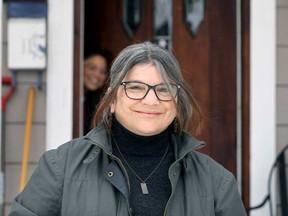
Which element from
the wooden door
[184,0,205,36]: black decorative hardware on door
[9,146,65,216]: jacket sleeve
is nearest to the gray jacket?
[9,146,65,216]: jacket sleeve

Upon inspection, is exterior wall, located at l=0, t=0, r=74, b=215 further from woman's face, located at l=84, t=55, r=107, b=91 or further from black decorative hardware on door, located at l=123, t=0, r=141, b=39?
black decorative hardware on door, located at l=123, t=0, r=141, b=39

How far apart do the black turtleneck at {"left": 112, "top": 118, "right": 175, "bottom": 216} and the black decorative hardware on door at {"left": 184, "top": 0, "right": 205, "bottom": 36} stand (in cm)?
257

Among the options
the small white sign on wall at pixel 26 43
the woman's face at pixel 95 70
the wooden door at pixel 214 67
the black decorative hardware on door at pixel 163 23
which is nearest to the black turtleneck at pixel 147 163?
the small white sign on wall at pixel 26 43

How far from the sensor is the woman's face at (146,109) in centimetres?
213

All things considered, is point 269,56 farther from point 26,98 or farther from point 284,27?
point 26,98

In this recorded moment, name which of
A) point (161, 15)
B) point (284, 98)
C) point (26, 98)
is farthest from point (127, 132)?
point (161, 15)

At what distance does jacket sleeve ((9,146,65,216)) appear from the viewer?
2.07m

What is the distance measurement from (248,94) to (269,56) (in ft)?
0.94

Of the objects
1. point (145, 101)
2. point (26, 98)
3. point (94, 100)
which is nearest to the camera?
point (145, 101)

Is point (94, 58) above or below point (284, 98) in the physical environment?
above

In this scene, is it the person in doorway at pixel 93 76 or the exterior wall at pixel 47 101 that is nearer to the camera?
the exterior wall at pixel 47 101

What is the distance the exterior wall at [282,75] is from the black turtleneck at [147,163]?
2169 millimetres

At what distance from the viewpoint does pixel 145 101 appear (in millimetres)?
2115

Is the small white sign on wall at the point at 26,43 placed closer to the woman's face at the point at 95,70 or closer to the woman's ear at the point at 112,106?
the woman's face at the point at 95,70
